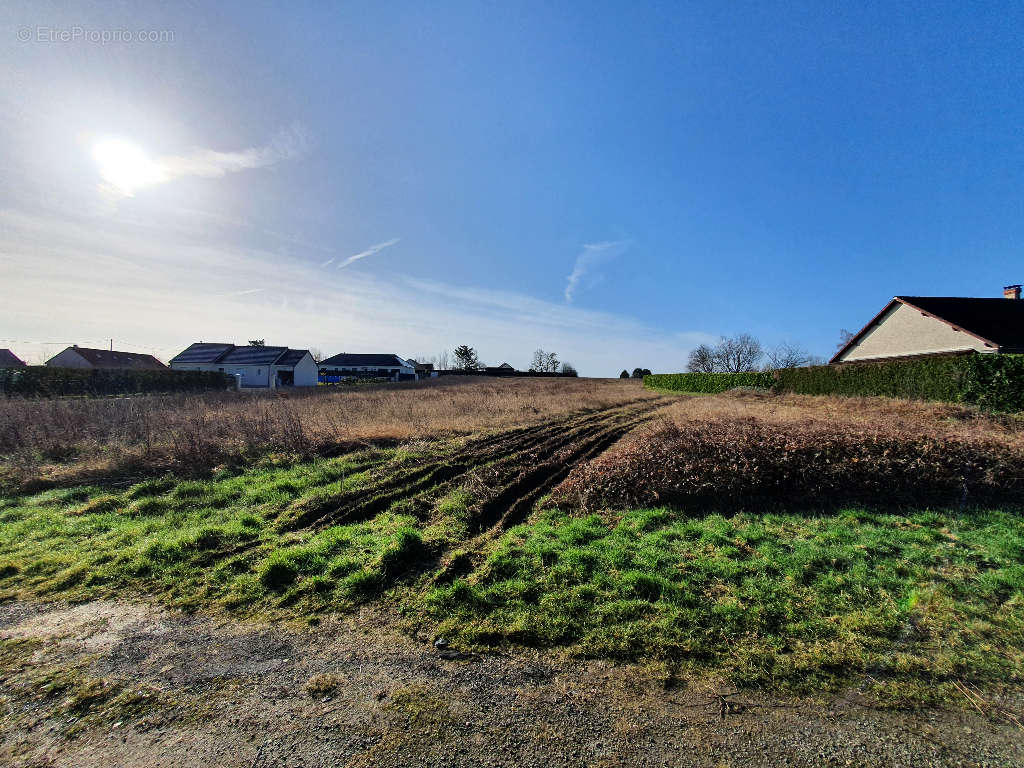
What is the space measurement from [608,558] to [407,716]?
282cm

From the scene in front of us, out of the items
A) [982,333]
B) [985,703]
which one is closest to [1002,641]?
[985,703]

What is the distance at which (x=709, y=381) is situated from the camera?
129 feet

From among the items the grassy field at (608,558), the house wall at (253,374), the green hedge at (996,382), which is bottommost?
the grassy field at (608,558)

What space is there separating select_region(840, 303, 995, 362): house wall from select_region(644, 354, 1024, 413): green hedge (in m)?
4.57

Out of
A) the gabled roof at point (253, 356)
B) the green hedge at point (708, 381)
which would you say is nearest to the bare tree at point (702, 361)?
the green hedge at point (708, 381)

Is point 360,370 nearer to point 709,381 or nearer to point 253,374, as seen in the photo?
point 253,374

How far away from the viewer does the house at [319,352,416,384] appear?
6975 cm

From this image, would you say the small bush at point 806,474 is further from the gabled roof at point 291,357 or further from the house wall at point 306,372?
the house wall at point 306,372

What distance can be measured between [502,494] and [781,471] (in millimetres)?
4761

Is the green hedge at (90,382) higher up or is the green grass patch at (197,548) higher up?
the green hedge at (90,382)

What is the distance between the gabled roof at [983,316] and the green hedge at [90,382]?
49.0 meters

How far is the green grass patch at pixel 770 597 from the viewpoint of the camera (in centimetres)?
324

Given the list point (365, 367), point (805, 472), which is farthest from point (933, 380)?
point (365, 367)

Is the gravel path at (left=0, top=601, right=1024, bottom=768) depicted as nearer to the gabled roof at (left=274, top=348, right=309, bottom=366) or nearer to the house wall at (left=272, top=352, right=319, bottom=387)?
the house wall at (left=272, top=352, right=319, bottom=387)
